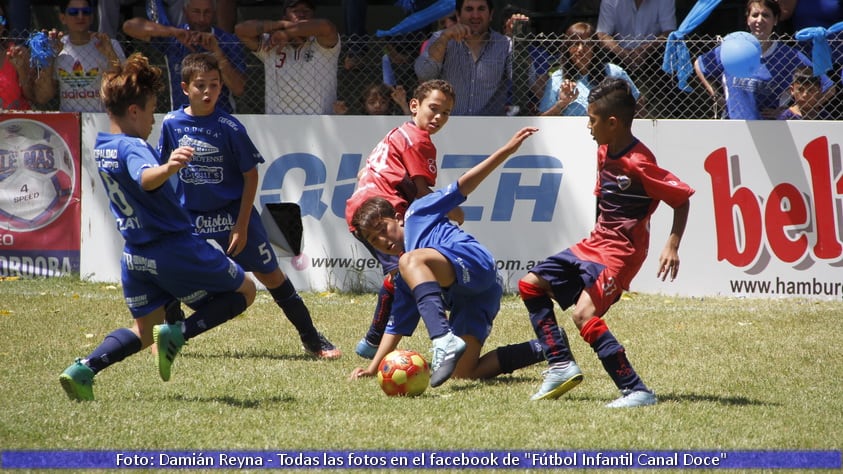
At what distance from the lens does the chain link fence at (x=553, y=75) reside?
9547mm

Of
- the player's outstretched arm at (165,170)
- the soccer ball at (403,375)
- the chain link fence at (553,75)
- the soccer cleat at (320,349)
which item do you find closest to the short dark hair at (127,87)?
the player's outstretched arm at (165,170)

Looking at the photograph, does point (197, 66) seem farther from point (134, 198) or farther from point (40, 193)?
point (40, 193)

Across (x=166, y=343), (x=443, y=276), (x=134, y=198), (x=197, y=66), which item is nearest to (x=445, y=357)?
(x=443, y=276)

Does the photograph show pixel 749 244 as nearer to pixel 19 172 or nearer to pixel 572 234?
pixel 572 234

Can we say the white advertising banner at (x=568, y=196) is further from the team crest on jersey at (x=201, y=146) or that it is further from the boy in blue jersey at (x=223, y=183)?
the team crest on jersey at (x=201, y=146)

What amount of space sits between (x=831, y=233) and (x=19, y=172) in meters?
7.48

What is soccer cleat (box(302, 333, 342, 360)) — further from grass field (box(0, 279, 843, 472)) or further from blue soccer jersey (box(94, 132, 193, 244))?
blue soccer jersey (box(94, 132, 193, 244))

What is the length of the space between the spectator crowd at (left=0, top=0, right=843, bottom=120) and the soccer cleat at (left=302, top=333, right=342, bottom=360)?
3.56 m

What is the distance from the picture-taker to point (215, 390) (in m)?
5.71

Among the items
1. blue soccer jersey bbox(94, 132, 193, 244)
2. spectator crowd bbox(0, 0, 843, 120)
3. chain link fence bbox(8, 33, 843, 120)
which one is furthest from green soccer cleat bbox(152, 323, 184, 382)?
chain link fence bbox(8, 33, 843, 120)

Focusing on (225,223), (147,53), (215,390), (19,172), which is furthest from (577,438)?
(147,53)

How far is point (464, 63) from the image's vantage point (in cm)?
984

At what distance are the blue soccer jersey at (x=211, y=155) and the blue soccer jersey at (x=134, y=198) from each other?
4.39 feet

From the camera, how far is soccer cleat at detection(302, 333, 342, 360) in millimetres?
6898
